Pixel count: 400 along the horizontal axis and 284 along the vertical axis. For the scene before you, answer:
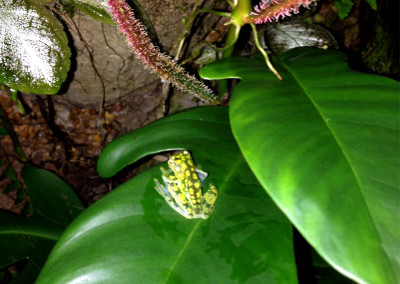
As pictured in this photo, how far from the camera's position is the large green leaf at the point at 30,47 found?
107cm

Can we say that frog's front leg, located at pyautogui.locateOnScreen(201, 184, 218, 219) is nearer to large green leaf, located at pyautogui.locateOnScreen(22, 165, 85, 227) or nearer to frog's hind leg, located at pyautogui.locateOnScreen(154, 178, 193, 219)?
frog's hind leg, located at pyautogui.locateOnScreen(154, 178, 193, 219)

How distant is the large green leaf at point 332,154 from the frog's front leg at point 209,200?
0.73 ft

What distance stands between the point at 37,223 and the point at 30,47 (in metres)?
0.78

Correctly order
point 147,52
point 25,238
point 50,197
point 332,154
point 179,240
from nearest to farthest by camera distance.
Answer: point 332,154, point 179,240, point 147,52, point 25,238, point 50,197

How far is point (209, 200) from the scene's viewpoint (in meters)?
0.90

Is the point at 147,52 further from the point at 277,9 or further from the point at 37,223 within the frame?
the point at 37,223

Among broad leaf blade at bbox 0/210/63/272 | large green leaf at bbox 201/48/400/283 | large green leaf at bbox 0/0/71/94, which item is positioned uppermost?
large green leaf at bbox 0/0/71/94

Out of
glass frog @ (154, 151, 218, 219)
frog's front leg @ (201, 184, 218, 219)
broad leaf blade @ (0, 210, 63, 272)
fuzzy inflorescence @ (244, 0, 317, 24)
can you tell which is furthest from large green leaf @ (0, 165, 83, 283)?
fuzzy inflorescence @ (244, 0, 317, 24)

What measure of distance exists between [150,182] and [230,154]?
0.24m

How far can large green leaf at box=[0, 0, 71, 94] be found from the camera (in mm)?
1070

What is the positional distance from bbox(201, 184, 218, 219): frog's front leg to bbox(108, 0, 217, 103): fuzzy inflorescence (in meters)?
0.42

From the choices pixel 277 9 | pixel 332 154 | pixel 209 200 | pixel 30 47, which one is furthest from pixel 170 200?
pixel 30 47

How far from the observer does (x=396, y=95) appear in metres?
0.83

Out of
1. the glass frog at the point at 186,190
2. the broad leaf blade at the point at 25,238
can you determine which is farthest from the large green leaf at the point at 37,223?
the glass frog at the point at 186,190
